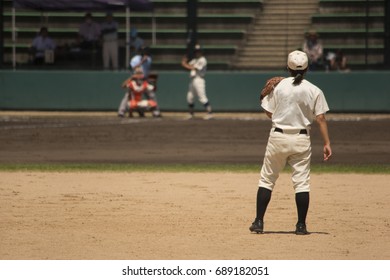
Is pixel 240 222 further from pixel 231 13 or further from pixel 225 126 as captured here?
pixel 231 13

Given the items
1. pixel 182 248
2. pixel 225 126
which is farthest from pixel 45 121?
pixel 182 248

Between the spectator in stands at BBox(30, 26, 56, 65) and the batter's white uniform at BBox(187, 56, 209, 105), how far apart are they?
520 centimetres

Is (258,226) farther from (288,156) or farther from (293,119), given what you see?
(293,119)

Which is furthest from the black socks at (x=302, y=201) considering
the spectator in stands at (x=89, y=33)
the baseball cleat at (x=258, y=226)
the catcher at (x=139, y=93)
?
the spectator in stands at (x=89, y=33)

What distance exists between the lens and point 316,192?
15922 mm

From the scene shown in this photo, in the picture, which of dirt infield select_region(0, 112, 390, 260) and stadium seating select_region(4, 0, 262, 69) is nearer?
dirt infield select_region(0, 112, 390, 260)

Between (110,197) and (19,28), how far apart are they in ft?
70.6

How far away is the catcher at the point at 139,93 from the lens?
31.2m

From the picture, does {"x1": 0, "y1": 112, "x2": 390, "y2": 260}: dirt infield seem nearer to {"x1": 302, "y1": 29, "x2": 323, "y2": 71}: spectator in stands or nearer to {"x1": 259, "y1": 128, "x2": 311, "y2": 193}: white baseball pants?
{"x1": 259, "y1": 128, "x2": 311, "y2": 193}: white baseball pants

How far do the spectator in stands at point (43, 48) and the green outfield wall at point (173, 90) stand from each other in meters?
0.66

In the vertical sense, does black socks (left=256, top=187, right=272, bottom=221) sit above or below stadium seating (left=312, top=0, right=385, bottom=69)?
below

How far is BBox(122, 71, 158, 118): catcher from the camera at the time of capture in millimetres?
31250

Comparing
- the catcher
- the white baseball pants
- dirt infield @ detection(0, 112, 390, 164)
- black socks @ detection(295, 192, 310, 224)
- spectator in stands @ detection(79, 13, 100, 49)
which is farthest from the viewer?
spectator in stands @ detection(79, 13, 100, 49)

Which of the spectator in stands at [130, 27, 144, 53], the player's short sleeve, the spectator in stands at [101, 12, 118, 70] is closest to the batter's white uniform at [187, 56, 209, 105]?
the spectator in stands at [130, 27, 144, 53]
